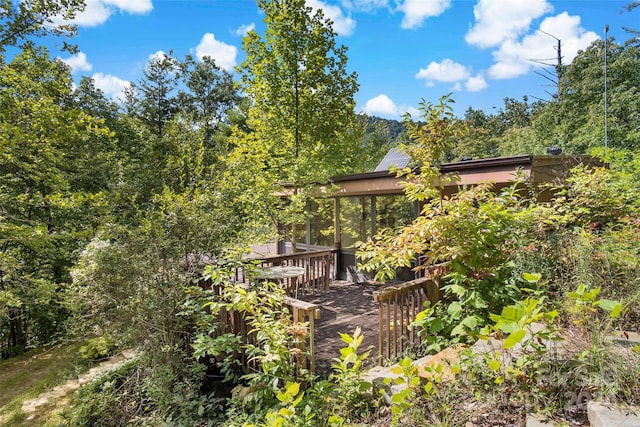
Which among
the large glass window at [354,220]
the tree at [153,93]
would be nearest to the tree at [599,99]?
the large glass window at [354,220]

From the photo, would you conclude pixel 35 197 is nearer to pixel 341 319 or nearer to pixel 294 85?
pixel 341 319

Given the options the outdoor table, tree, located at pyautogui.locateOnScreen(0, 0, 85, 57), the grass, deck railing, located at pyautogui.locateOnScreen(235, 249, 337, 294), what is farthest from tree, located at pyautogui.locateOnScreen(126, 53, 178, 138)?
the outdoor table

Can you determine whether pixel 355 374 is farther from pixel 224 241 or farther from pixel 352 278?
pixel 352 278

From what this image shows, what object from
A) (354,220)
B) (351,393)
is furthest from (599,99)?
(351,393)

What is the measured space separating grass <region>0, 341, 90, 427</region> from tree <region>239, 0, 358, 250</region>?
16.4 feet

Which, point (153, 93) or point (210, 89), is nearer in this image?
point (153, 93)

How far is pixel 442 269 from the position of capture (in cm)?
413

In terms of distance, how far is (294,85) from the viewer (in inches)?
341

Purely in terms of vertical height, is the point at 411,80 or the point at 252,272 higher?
the point at 411,80

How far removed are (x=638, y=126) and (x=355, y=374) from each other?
59.8 ft

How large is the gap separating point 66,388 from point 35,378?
Answer: 112cm

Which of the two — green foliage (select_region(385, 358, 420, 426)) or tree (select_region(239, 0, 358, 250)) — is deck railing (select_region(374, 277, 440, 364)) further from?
tree (select_region(239, 0, 358, 250))

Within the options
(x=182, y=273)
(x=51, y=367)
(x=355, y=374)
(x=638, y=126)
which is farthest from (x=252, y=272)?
→ (x=638, y=126)

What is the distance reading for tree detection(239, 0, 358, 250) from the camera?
27.3ft
